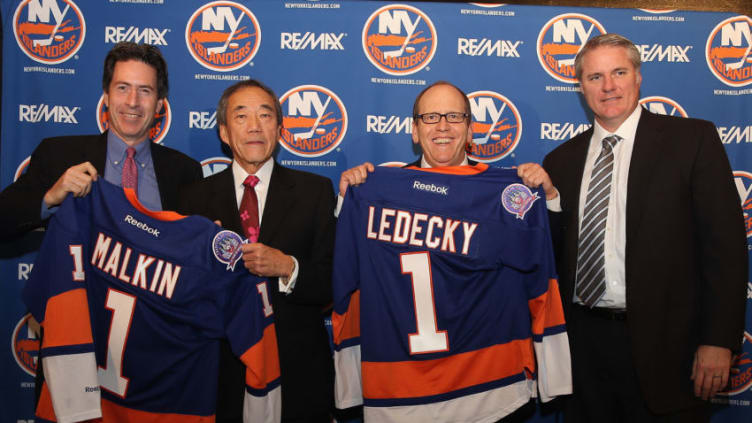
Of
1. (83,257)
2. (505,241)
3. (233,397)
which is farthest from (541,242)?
(83,257)

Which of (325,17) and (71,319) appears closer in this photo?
(71,319)

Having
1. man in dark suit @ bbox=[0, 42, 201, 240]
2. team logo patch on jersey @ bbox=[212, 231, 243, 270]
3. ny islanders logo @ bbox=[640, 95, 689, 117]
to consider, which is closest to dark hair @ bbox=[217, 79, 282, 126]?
man in dark suit @ bbox=[0, 42, 201, 240]

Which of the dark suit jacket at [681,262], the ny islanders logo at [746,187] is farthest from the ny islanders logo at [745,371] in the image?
the dark suit jacket at [681,262]

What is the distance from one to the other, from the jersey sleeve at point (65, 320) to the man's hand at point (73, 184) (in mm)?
45

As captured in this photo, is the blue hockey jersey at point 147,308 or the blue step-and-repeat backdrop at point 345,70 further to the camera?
the blue step-and-repeat backdrop at point 345,70

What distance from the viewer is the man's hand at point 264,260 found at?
6.61 ft

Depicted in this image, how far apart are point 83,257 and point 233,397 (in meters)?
0.90

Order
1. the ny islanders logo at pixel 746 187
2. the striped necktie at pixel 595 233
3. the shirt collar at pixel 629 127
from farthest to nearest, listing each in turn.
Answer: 1. the ny islanders logo at pixel 746 187
2. the shirt collar at pixel 629 127
3. the striped necktie at pixel 595 233

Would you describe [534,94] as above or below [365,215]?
above

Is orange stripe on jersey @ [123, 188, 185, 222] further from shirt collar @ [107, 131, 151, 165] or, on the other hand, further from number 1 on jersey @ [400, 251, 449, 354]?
number 1 on jersey @ [400, 251, 449, 354]

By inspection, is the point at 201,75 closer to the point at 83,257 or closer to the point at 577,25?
the point at 83,257

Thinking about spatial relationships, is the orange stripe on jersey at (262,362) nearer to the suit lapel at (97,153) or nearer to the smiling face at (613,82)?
the suit lapel at (97,153)

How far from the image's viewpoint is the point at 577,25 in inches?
134

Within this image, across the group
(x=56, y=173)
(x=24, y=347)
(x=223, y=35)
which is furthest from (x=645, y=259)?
(x=24, y=347)
